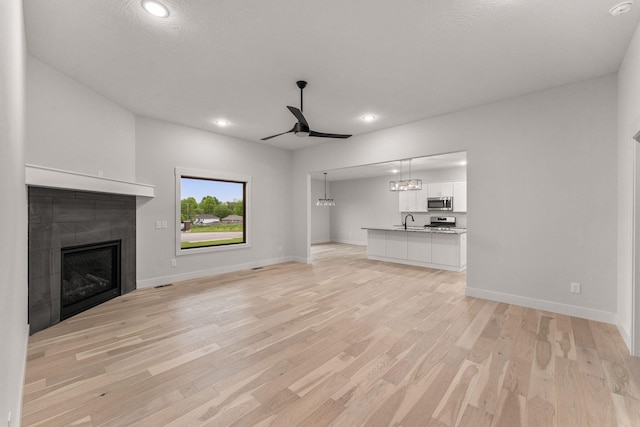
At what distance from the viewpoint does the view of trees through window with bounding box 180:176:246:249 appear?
5.44 m

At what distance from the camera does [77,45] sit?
9.02 feet

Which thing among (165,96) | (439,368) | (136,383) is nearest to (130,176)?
(165,96)

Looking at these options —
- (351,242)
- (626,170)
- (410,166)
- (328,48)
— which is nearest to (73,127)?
(328,48)

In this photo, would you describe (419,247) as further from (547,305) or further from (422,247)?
(547,305)

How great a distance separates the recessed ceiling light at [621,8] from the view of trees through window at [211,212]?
19.1ft

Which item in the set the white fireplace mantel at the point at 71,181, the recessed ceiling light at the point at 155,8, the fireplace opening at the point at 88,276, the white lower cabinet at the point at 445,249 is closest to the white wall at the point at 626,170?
the white lower cabinet at the point at 445,249

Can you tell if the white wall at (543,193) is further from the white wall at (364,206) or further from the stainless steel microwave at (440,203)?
the white wall at (364,206)

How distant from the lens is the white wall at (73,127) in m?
3.04

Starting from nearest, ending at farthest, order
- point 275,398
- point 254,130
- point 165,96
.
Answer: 1. point 275,398
2. point 165,96
3. point 254,130

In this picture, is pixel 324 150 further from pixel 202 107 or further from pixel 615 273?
pixel 615 273

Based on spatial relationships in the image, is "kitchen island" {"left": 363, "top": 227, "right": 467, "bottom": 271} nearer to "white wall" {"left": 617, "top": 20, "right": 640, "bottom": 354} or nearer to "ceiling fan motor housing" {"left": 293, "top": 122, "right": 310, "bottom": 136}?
"white wall" {"left": 617, "top": 20, "right": 640, "bottom": 354}

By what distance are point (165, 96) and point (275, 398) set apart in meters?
4.01

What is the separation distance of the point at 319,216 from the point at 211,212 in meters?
6.21

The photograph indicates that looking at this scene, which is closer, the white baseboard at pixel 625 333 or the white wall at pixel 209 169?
the white baseboard at pixel 625 333
